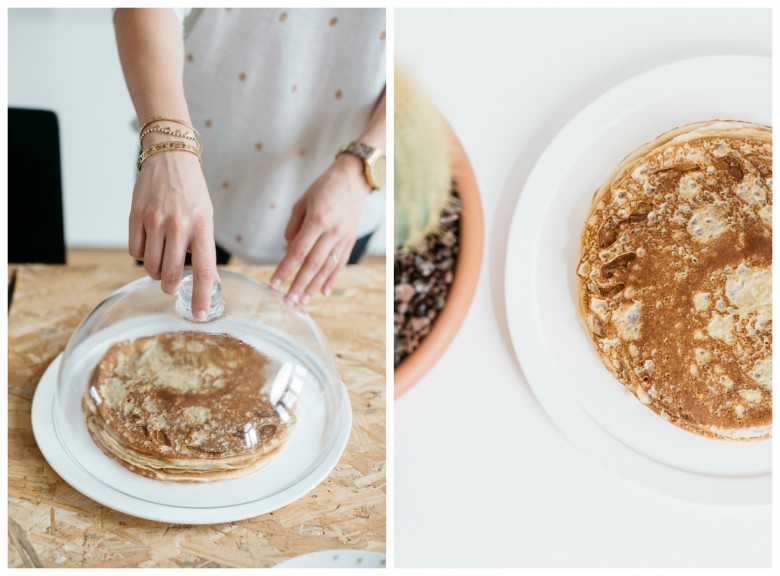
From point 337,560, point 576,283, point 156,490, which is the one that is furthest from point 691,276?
point 156,490

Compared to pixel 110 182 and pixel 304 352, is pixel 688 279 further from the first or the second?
pixel 110 182

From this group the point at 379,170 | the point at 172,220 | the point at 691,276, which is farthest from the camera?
the point at 379,170

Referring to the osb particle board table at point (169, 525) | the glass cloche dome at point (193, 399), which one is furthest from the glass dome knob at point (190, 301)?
the osb particle board table at point (169, 525)

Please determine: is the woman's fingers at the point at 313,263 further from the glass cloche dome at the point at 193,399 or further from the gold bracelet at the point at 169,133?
the gold bracelet at the point at 169,133

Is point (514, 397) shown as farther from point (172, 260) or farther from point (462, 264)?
point (172, 260)

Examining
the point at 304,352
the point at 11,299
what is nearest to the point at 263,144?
the point at 304,352

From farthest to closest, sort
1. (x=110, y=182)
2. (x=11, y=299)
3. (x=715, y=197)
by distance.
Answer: (x=110, y=182)
(x=11, y=299)
(x=715, y=197)

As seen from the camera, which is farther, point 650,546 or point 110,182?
point 110,182
